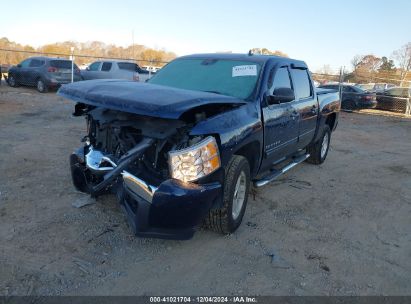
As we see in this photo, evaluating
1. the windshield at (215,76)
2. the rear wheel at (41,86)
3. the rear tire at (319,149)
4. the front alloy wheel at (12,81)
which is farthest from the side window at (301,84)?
the front alloy wheel at (12,81)

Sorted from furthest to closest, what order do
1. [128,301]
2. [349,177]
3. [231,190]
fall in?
[349,177] < [231,190] < [128,301]

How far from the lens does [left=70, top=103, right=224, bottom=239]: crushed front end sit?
310 centimetres

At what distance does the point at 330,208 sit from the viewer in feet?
16.1

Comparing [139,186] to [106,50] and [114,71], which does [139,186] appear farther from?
[106,50]

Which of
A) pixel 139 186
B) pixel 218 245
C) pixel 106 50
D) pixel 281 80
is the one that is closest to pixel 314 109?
pixel 281 80

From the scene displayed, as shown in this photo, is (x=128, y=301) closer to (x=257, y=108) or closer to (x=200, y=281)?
(x=200, y=281)

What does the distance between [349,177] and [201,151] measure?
4.22 m

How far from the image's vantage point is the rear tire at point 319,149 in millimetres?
7047

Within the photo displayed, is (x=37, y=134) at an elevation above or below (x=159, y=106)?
below

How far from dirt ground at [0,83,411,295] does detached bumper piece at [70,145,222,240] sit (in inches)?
13.2

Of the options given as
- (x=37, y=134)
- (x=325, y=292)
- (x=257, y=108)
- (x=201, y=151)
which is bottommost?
(x=325, y=292)

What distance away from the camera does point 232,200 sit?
368cm

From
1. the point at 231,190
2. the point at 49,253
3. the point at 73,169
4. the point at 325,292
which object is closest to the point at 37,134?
the point at 73,169

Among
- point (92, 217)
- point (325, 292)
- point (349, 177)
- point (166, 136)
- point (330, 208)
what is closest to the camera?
point (325, 292)
